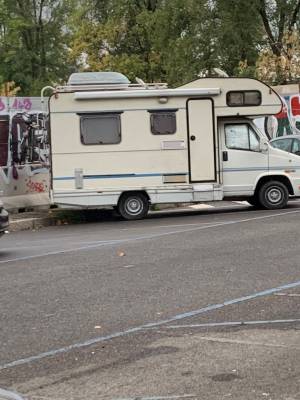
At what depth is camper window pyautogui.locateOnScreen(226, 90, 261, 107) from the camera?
16344 millimetres

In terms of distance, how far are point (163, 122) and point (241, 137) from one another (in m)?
1.90

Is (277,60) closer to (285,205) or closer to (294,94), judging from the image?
(294,94)

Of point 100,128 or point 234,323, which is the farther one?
point 100,128

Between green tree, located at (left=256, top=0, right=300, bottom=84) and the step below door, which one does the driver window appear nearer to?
the step below door

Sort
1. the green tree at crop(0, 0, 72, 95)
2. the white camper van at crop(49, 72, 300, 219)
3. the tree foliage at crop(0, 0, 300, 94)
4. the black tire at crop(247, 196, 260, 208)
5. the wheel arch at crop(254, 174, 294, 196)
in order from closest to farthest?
the white camper van at crop(49, 72, 300, 219), the wheel arch at crop(254, 174, 294, 196), the black tire at crop(247, 196, 260, 208), the tree foliage at crop(0, 0, 300, 94), the green tree at crop(0, 0, 72, 95)

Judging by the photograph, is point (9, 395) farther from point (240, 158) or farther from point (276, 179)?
point (276, 179)

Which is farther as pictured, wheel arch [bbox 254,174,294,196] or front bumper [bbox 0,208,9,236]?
wheel arch [bbox 254,174,294,196]

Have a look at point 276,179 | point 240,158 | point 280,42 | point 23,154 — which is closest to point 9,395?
point 240,158

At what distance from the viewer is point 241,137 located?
658 inches

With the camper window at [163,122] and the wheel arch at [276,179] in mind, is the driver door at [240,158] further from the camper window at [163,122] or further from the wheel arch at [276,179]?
the camper window at [163,122]

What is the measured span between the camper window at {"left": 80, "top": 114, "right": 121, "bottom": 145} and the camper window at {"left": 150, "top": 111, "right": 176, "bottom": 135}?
776mm

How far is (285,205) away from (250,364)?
11871 millimetres

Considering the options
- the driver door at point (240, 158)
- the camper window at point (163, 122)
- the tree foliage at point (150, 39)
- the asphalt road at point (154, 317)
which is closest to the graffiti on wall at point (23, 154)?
the camper window at point (163, 122)

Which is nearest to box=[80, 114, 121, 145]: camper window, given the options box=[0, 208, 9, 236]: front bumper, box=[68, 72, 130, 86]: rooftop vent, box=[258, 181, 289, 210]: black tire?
box=[68, 72, 130, 86]: rooftop vent
